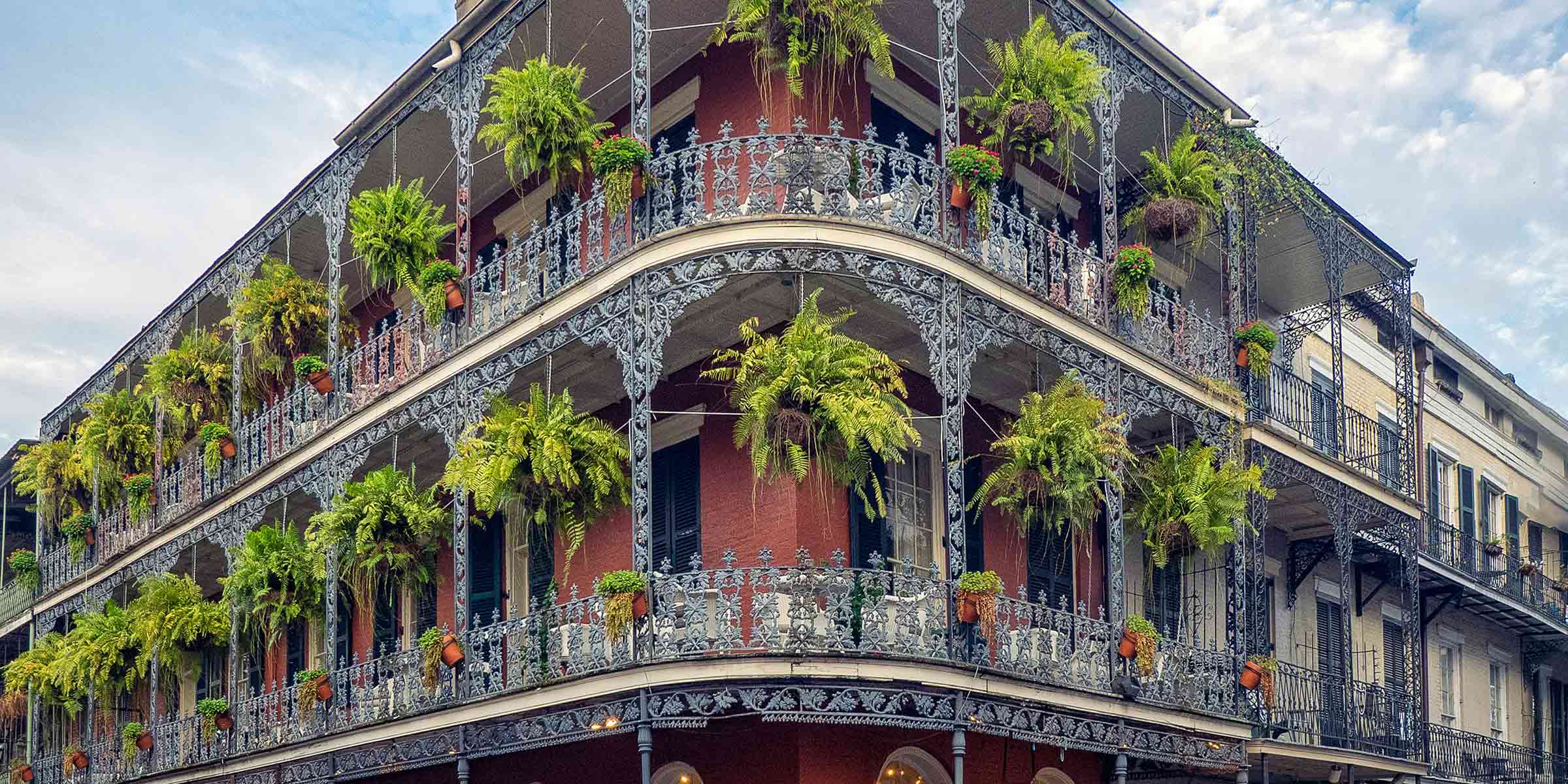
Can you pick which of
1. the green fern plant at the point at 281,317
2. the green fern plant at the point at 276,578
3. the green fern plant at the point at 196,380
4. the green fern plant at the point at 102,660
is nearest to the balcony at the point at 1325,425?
the green fern plant at the point at 276,578

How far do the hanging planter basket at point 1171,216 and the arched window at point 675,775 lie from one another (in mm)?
7294

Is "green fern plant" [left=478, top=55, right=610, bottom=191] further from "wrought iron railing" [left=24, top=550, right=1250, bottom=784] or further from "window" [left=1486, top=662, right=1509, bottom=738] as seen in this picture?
"window" [left=1486, top=662, right=1509, bottom=738]

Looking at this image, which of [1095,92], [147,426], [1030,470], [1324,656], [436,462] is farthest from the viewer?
[147,426]

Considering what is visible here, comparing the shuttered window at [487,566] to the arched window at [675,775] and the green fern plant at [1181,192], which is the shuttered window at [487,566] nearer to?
the arched window at [675,775]

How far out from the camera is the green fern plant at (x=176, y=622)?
19.8 metres

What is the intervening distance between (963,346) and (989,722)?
10.1 feet

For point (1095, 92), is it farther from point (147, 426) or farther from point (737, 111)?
point (147, 426)

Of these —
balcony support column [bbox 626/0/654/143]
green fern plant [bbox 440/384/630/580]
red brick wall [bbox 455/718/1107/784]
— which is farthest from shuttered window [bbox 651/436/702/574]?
balcony support column [bbox 626/0/654/143]

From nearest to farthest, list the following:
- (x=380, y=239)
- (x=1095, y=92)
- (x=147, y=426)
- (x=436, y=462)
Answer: (x=1095, y=92) < (x=380, y=239) < (x=436, y=462) < (x=147, y=426)

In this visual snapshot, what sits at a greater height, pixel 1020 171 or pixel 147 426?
pixel 1020 171

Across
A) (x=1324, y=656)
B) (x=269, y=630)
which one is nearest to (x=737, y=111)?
(x=269, y=630)

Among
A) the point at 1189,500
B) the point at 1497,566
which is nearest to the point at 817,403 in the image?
the point at 1189,500

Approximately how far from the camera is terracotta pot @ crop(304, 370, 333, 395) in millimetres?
17875

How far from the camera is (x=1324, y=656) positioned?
68.0ft
